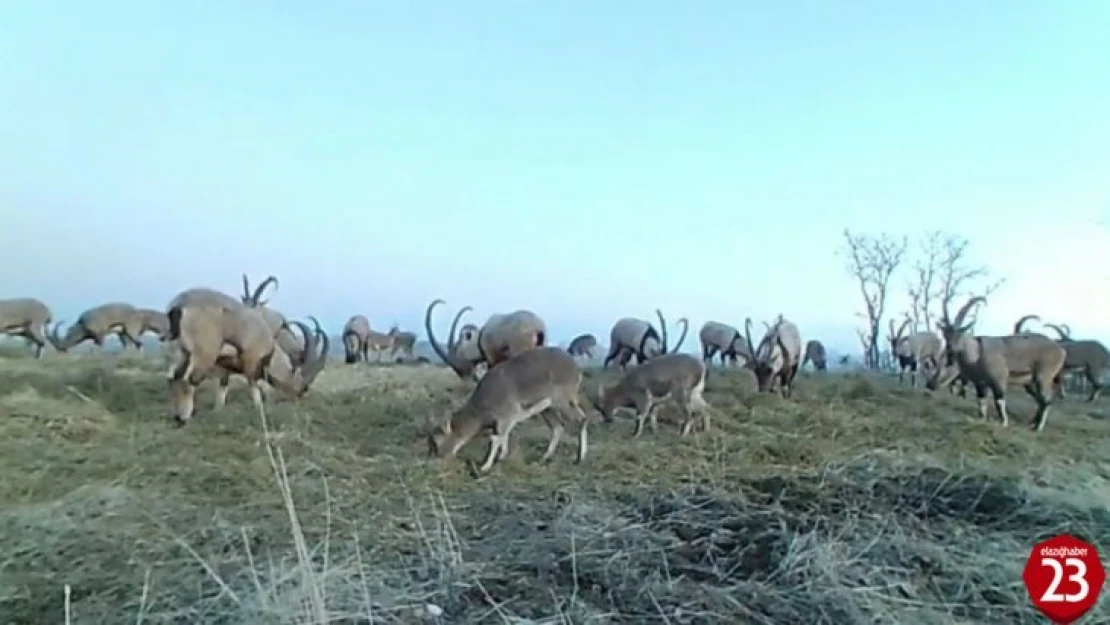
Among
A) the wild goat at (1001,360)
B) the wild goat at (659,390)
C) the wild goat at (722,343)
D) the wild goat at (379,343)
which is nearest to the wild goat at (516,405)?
the wild goat at (659,390)

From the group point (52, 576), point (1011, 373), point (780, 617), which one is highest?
point (1011, 373)

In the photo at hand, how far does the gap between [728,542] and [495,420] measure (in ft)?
12.2

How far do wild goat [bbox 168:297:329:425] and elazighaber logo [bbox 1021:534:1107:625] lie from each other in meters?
7.26

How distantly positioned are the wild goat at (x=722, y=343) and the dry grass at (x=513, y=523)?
16.7 meters

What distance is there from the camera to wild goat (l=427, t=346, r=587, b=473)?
8570 mm

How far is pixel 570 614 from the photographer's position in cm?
425

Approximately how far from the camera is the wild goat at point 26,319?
22.3 metres

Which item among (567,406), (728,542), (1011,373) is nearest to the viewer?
(728,542)

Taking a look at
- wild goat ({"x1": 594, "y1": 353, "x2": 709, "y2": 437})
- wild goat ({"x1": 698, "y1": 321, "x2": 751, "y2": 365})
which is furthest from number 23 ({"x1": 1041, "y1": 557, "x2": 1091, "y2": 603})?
wild goat ({"x1": 698, "y1": 321, "x2": 751, "y2": 365})

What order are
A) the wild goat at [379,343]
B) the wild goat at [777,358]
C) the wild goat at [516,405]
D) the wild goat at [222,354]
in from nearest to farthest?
the wild goat at [516,405]
the wild goat at [222,354]
the wild goat at [777,358]
the wild goat at [379,343]

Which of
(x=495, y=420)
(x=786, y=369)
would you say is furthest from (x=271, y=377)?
(x=786, y=369)

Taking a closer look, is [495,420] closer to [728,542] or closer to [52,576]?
[728,542]

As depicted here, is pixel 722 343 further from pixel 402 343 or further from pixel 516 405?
pixel 516 405

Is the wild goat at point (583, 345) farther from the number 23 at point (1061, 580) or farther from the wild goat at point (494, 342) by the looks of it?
the number 23 at point (1061, 580)
